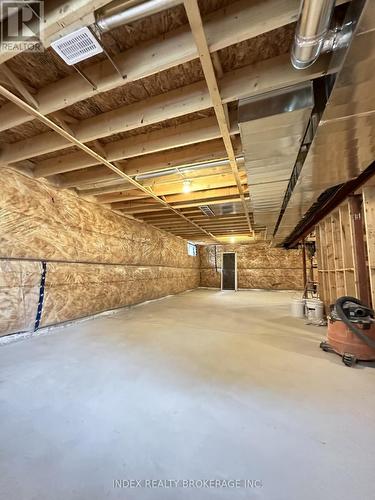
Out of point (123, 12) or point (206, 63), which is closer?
point (123, 12)

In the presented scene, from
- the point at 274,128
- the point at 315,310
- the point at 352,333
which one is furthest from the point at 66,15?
the point at 315,310

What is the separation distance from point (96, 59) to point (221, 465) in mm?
2649

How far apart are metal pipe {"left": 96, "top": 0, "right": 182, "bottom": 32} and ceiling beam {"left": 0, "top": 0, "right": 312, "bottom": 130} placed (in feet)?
0.54

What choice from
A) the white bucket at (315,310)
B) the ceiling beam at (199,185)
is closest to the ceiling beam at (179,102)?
the ceiling beam at (199,185)

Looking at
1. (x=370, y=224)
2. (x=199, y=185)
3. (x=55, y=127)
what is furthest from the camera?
(x=199, y=185)

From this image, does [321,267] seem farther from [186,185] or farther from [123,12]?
[123,12]

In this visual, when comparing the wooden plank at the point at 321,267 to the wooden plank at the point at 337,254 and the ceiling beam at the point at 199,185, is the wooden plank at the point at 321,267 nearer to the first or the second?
the wooden plank at the point at 337,254

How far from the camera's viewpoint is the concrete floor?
1044mm

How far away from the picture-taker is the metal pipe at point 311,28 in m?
0.97

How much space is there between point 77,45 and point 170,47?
568 millimetres

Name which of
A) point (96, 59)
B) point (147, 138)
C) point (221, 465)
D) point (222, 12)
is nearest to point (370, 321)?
point (221, 465)

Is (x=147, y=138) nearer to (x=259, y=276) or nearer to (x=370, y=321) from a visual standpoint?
A: (x=370, y=321)

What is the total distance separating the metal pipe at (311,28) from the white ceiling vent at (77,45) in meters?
1.14

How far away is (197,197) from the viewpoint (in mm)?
4137
